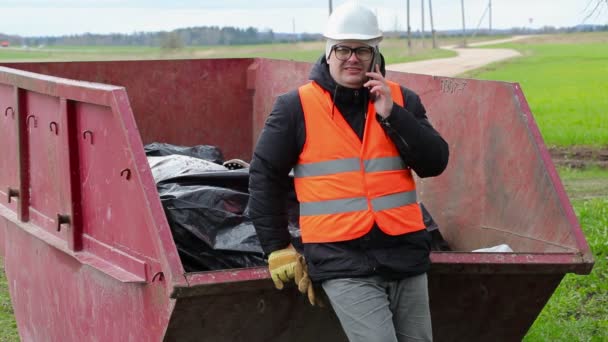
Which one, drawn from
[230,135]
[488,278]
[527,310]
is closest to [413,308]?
[488,278]

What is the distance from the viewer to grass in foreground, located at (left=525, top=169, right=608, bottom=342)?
5.55 metres

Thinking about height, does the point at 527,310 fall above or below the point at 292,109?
below

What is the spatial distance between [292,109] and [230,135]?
151 inches

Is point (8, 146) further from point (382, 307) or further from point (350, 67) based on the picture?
point (382, 307)

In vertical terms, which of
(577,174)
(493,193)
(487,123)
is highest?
(487,123)

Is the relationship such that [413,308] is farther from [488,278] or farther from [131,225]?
[131,225]

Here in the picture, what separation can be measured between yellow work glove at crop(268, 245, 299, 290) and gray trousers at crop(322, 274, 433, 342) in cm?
12

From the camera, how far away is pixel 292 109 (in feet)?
11.2

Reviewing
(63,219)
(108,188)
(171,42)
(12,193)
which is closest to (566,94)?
(12,193)

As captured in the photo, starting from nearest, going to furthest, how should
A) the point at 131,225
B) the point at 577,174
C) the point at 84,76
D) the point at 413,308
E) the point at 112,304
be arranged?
the point at 413,308, the point at 131,225, the point at 112,304, the point at 84,76, the point at 577,174

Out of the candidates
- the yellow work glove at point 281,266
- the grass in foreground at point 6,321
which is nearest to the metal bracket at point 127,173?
the yellow work glove at point 281,266

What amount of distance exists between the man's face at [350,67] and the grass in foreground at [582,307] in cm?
259

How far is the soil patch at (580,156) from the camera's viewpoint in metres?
12.5

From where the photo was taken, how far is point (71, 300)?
177 inches
